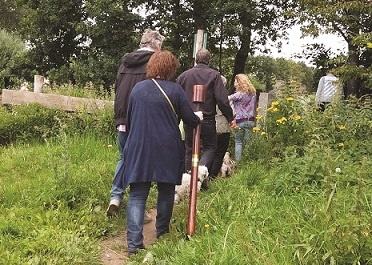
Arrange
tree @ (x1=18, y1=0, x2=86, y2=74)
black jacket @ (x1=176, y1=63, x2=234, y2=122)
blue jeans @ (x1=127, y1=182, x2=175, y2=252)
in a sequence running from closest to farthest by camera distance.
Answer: blue jeans @ (x1=127, y1=182, x2=175, y2=252)
black jacket @ (x1=176, y1=63, x2=234, y2=122)
tree @ (x1=18, y1=0, x2=86, y2=74)

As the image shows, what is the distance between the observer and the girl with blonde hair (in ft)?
24.6

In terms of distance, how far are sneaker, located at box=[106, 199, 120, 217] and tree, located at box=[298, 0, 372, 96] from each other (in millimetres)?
4759

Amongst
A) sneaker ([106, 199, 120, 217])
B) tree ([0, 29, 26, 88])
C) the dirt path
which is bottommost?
the dirt path

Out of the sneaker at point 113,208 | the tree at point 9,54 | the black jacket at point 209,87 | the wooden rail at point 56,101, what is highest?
the tree at point 9,54

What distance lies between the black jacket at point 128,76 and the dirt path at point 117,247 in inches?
47.8

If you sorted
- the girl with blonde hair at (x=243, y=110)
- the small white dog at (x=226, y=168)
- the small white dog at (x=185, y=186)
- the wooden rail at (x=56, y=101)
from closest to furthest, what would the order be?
1. the small white dog at (x=185, y=186)
2. the small white dog at (x=226, y=168)
3. the girl with blonde hair at (x=243, y=110)
4. the wooden rail at (x=56, y=101)

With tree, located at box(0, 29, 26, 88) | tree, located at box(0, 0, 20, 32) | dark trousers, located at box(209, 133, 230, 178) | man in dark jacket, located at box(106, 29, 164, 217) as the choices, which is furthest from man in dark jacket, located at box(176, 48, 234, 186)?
tree, located at box(0, 0, 20, 32)

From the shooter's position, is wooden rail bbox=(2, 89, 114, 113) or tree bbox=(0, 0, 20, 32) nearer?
wooden rail bbox=(2, 89, 114, 113)

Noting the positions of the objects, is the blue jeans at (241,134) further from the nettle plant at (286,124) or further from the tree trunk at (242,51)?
Result: the tree trunk at (242,51)

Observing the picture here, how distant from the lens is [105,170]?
6125 millimetres

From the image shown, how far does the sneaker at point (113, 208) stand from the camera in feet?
16.0

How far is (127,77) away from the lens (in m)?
4.80

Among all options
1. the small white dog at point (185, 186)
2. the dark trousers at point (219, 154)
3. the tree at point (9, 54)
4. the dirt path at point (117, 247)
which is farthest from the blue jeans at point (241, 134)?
the tree at point (9, 54)

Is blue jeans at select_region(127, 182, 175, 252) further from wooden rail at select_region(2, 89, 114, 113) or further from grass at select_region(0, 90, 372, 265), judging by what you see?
wooden rail at select_region(2, 89, 114, 113)
